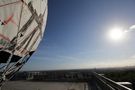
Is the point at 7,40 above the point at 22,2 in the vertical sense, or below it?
below

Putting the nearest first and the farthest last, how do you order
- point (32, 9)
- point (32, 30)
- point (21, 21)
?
1. point (21, 21)
2. point (32, 9)
3. point (32, 30)

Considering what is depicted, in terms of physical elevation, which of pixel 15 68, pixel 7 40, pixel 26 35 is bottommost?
pixel 15 68

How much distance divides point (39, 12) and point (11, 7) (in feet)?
9.24

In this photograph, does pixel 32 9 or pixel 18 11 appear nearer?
pixel 18 11

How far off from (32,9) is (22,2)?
39.8 inches

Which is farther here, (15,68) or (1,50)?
(15,68)

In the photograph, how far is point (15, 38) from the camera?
7059 millimetres

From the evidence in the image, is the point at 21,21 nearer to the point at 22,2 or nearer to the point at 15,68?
the point at 22,2

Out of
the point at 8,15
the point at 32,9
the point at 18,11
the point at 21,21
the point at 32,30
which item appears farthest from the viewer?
the point at 32,30

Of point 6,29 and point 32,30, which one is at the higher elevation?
point 32,30

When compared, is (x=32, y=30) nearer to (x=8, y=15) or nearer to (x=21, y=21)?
(x=21, y=21)

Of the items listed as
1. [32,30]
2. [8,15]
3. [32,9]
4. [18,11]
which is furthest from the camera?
[32,30]

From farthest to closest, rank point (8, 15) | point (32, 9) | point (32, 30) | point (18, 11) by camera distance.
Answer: point (32, 30), point (32, 9), point (18, 11), point (8, 15)

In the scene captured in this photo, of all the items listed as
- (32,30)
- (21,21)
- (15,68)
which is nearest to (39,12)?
(32,30)
